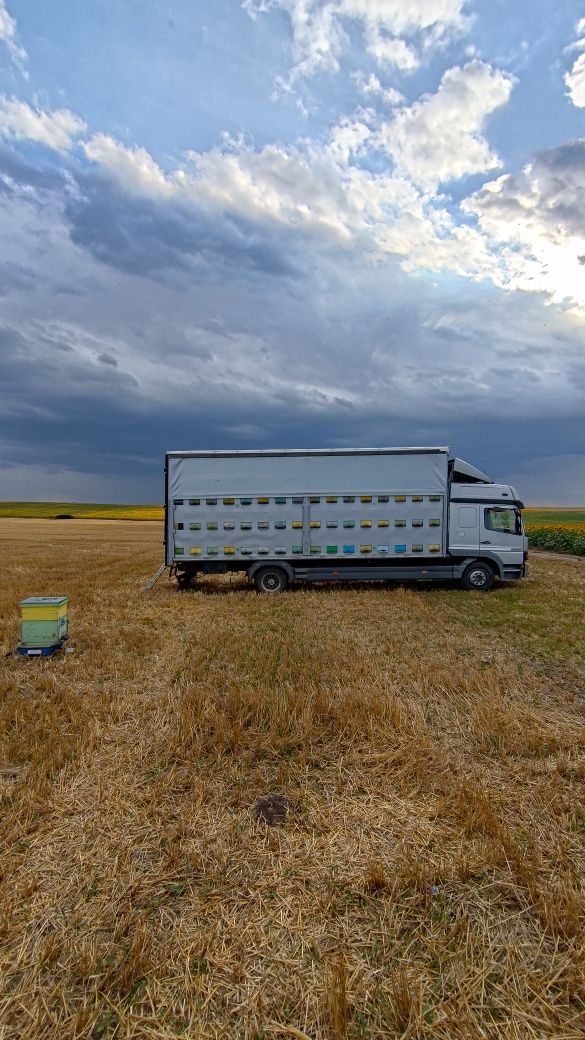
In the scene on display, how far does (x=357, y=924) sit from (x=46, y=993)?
1.46 m

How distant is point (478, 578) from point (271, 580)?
6.03m

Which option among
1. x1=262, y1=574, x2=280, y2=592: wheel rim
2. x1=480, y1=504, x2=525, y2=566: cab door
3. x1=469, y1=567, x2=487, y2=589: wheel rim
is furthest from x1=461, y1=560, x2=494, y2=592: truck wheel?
x1=262, y1=574, x2=280, y2=592: wheel rim

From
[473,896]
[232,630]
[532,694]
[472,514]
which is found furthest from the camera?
[472,514]

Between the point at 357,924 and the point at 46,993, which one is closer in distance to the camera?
the point at 46,993

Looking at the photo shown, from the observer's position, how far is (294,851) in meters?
2.98

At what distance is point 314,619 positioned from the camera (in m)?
9.86

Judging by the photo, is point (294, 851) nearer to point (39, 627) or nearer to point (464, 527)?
point (39, 627)

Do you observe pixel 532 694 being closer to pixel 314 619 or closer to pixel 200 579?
pixel 314 619

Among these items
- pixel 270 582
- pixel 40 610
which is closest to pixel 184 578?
pixel 270 582

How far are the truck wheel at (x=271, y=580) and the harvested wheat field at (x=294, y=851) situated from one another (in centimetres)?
683

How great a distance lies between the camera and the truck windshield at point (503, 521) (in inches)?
542

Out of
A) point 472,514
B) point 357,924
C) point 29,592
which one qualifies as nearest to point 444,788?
point 357,924

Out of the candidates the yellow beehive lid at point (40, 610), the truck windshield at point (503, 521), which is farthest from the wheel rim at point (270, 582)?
the yellow beehive lid at point (40, 610)

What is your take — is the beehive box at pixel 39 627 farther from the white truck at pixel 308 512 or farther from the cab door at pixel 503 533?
the cab door at pixel 503 533
